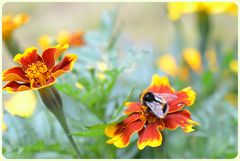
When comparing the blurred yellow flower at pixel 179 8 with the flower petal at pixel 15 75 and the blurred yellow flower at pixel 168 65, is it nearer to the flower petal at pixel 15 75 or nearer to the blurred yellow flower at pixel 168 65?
the blurred yellow flower at pixel 168 65

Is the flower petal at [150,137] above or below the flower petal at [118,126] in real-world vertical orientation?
below

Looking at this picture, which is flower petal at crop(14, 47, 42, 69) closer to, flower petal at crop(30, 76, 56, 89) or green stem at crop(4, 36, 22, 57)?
flower petal at crop(30, 76, 56, 89)

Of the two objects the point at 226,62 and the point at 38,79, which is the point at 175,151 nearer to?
the point at 226,62

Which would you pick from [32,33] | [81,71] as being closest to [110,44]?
[81,71]

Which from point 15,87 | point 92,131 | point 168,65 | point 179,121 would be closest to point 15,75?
point 15,87

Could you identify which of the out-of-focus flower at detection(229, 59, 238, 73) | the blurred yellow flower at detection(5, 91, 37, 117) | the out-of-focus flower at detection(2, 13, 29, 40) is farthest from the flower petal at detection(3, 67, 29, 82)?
the out-of-focus flower at detection(229, 59, 238, 73)

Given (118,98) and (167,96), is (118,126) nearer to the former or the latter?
(167,96)

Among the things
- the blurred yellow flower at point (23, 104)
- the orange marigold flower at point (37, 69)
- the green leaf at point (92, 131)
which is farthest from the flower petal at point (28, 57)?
the blurred yellow flower at point (23, 104)
